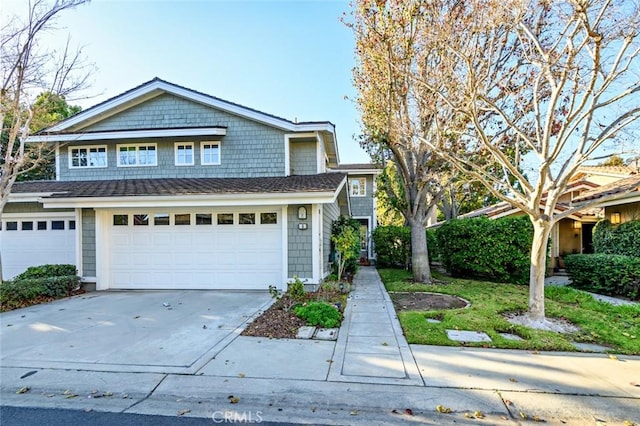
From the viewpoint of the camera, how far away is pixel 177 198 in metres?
8.99

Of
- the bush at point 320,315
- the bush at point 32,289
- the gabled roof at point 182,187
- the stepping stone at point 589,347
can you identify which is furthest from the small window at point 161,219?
the stepping stone at point 589,347

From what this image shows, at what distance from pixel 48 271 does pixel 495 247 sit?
13689mm

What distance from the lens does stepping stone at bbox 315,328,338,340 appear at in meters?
5.48

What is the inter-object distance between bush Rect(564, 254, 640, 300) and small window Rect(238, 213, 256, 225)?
391 inches

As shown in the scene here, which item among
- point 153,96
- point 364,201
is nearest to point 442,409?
point 153,96

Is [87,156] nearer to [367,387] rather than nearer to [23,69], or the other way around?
[23,69]

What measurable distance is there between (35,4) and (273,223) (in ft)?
28.1

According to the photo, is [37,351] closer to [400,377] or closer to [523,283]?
[400,377]

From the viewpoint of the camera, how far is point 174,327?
607 centimetres

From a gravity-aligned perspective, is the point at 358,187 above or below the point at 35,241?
above

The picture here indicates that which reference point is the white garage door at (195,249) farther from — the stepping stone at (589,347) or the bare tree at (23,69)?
the stepping stone at (589,347)

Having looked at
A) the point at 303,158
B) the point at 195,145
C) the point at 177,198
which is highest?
the point at 195,145

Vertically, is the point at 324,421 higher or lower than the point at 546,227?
lower

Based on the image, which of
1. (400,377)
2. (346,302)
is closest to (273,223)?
(346,302)
